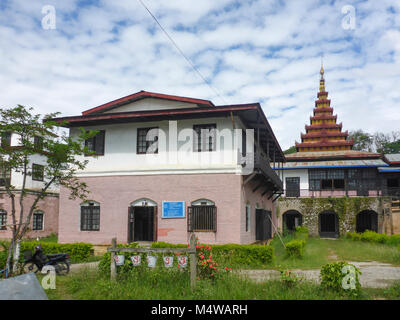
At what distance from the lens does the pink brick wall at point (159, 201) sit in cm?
1717

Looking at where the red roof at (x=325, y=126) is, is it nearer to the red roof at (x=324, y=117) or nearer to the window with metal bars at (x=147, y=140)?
the red roof at (x=324, y=117)

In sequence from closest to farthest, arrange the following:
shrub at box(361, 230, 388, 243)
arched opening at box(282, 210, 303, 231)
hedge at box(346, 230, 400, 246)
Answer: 1. hedge at box(346, 230, 400, 246)
2. shrub at box(361, 230, 388, 243)
3. arched opening at box(282, 210, 303, 231)

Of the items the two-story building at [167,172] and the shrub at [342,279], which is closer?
the shrub at [342,279]

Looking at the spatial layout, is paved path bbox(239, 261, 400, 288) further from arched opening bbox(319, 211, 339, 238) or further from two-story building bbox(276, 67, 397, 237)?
arched opening bbox(319, 211, 339, 238)

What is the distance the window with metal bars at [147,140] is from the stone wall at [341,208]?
67.0 ft

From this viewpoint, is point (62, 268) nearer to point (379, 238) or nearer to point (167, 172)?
point (167, 172)

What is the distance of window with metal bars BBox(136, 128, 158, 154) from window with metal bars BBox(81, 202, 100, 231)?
12.1ft

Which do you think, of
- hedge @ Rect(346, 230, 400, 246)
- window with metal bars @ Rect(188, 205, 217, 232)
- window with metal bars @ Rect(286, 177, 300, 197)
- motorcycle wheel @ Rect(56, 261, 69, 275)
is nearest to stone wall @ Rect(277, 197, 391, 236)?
window with metal bars @ Rect(286, 177, 300, 197)

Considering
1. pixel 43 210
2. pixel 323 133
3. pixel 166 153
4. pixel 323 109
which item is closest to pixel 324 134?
pixel 323 133

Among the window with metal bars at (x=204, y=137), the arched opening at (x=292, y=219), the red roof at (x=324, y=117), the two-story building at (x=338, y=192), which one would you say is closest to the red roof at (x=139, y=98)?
the window with metal bars at (x=204, y=137)

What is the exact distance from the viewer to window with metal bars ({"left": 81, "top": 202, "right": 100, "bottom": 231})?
19.0 m
